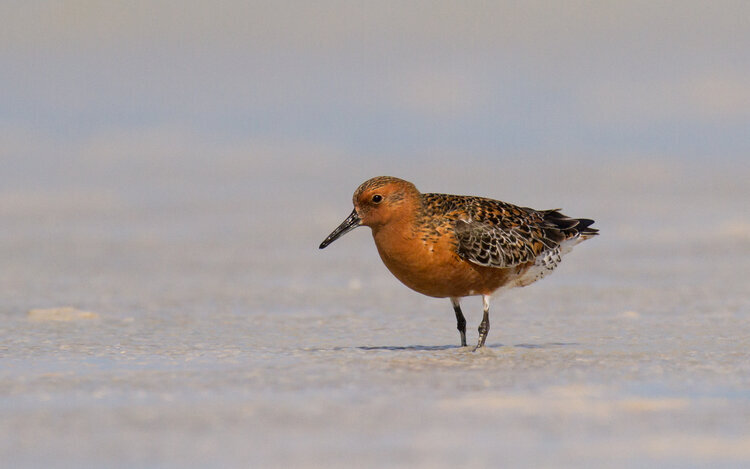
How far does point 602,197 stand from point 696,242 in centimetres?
553

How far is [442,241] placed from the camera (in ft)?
34.9

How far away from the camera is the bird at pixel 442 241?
418 inches

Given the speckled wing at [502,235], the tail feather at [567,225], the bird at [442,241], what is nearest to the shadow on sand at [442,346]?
the bird at [442,241]

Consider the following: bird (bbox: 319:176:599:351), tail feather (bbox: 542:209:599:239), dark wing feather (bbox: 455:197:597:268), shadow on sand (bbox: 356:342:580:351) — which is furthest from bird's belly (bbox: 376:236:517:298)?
tail feather (bbox: 542:209:599:239)

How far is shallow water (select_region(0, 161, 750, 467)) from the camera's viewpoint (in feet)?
24.2

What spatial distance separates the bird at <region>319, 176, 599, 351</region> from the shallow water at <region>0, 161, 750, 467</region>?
0.59 m

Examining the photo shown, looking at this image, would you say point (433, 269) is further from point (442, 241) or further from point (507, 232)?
point (507, 232)

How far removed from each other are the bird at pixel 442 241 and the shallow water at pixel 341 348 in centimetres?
59

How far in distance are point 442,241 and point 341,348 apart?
1247mm

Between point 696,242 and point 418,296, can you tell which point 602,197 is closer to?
point 696,242

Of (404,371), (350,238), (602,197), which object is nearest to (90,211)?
(350,238)

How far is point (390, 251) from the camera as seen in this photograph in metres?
10.7

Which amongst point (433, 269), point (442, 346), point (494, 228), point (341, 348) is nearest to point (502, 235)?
point (494, 228)

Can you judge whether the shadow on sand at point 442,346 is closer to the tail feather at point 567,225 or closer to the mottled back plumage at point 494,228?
the mottled back plumage at point 494,228
